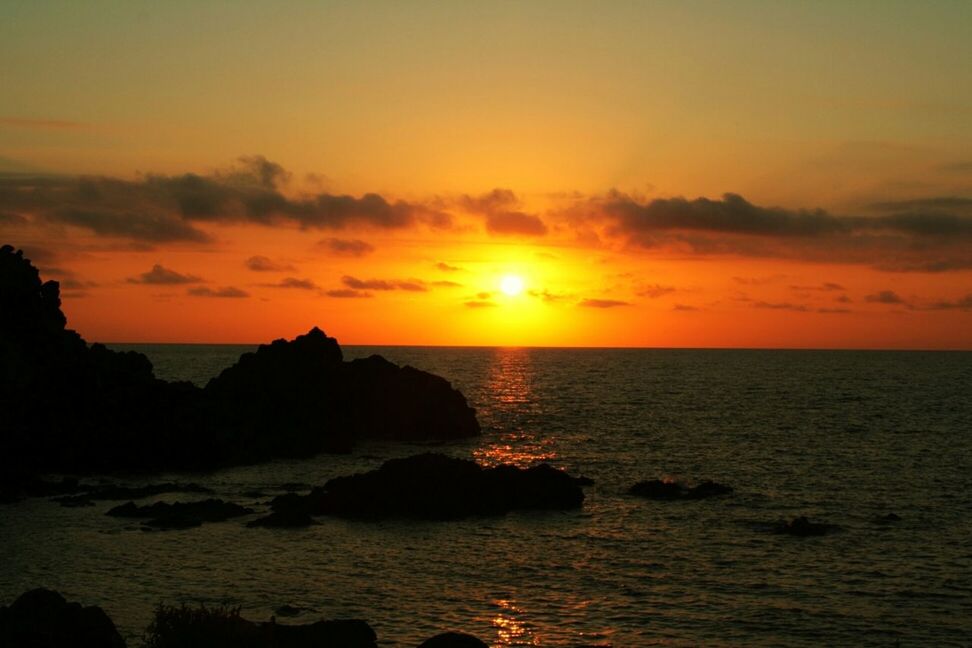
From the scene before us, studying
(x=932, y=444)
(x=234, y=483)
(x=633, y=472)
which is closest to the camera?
(x=234, y=483)

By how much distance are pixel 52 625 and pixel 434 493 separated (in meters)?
30.1

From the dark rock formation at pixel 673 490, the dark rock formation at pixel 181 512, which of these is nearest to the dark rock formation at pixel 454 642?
the dark rock formation at pixel 181 512

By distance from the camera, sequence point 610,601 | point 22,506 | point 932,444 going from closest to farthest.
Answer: point 610,601 < point 22,506 < point 932,444

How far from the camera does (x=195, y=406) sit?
237 feet

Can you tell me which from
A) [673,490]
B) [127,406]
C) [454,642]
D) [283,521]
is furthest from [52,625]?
[127,406]

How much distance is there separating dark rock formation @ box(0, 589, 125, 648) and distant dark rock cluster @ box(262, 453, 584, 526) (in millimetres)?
25606

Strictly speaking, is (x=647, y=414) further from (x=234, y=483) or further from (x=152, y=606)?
(x=152, y=606)

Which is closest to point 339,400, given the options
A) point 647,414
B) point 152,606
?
point 647,414

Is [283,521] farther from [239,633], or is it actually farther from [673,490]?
[673,490]

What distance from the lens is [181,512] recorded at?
158 feet

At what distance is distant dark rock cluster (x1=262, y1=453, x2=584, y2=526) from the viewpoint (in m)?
50.4

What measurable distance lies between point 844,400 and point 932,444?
65.2 metres

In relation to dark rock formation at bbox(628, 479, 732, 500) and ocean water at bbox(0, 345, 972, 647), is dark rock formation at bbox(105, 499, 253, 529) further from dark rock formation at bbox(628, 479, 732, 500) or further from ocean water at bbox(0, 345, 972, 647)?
dark rock formation at bbox(628, 479, 732, 500)

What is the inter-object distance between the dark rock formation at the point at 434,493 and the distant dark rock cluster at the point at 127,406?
19412 mm
